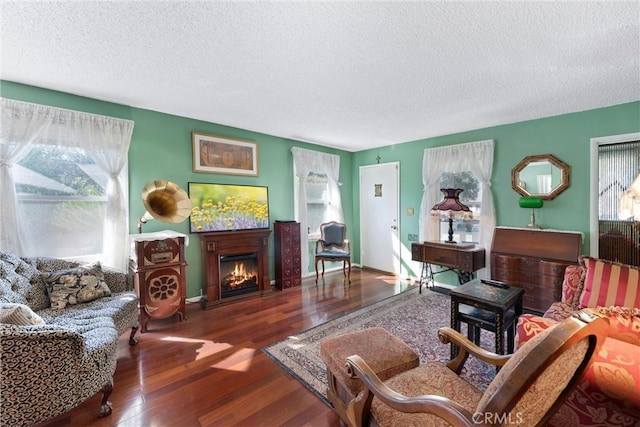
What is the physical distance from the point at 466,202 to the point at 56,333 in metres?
4.66

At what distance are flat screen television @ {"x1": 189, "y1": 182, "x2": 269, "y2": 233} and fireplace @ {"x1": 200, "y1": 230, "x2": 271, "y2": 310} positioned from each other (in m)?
0.25

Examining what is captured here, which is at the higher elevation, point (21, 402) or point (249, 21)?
point (249, 21)

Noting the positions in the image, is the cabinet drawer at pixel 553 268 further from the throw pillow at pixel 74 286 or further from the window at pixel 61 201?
the window at pixel 61 201

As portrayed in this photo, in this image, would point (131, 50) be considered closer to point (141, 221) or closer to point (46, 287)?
point (141, 221)

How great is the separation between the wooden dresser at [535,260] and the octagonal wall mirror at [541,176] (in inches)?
21.0

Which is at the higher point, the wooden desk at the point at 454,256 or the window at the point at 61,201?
the window at the point at 61,201

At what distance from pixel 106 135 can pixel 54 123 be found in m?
0.40

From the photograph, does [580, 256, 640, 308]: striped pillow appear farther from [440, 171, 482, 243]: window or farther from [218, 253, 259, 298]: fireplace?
[218, 253, 259, 298]: fireplace

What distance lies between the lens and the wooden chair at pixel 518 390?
27.7 inches

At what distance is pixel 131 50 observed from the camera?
1.91 m

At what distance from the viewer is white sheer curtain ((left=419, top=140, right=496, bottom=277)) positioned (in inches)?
149

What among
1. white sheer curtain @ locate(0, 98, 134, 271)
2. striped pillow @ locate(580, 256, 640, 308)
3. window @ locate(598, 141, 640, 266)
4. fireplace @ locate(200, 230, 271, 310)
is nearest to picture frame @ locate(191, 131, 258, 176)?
white sheer curtain @ locate(0, 98, 134, 271)

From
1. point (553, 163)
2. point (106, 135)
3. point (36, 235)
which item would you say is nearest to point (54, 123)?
point (106, 135)

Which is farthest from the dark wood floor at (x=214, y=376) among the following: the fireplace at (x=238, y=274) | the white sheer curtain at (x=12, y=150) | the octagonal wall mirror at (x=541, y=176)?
the octagonal wall mirror at (x=541, y=176)
